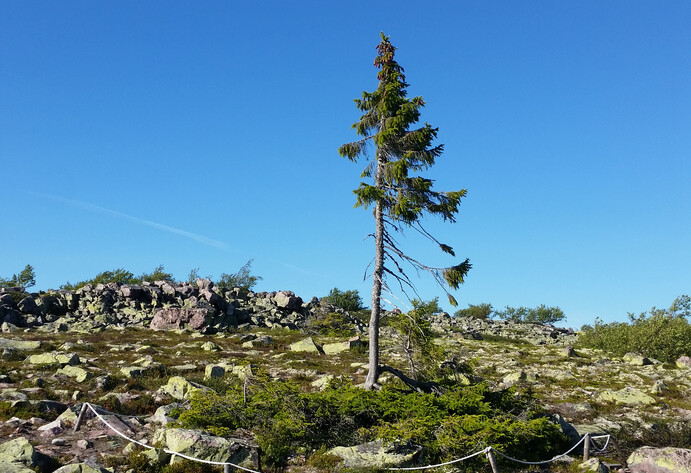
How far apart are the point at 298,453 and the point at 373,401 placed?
259cm

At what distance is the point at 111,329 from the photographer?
135 ft

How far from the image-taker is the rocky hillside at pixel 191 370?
13.3 metres

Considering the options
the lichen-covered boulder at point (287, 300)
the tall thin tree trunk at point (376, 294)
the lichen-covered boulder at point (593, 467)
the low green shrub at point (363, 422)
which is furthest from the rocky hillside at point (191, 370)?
the tall thin tree trunk at point (376, 294)

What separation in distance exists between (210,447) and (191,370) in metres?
13.3

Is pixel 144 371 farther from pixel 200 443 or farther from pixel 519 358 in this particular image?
pixel 519 358

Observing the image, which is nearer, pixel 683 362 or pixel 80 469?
pixel 80 469

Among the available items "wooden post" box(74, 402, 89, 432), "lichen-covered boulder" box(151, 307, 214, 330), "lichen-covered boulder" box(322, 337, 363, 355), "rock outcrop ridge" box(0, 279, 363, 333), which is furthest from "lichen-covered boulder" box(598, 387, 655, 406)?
"lichen-covered boulder" box(151, 307, 214, 330)

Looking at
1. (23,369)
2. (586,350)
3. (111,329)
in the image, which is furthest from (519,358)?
(111,329)

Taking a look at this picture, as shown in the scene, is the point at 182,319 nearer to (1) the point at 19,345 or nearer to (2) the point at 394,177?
(1) the point at 19,345

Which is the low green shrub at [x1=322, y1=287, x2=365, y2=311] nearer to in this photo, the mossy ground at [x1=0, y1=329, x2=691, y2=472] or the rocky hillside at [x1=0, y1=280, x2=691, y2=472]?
the rocky hillside at [x1=0, y1=280, x2=691, y2=472]

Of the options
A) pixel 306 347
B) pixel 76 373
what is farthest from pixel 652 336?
pixel 76 373

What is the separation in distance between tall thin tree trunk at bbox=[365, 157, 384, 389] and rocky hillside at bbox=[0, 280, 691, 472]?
5.56ft

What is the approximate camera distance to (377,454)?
38.7 ft

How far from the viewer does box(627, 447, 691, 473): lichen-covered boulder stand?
11526 mm
